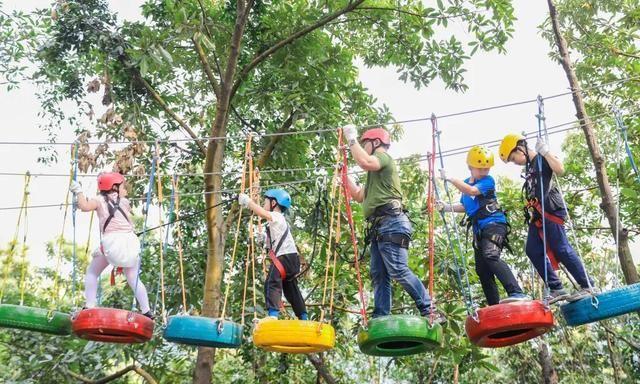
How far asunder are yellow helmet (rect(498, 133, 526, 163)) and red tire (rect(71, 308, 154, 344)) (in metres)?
2.59

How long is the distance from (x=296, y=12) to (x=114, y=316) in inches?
164

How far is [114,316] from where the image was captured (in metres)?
4.09

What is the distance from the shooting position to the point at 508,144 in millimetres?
4254

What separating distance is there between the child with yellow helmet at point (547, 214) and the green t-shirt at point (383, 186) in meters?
0.73

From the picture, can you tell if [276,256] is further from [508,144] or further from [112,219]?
[508,144]

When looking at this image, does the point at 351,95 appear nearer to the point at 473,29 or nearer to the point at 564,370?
the point at 473,29

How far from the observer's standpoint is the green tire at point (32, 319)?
428 cm

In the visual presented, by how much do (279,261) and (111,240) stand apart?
46.9 inches

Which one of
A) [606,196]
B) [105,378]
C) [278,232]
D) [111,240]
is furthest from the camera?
[105,378]

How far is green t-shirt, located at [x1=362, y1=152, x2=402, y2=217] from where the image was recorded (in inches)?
168

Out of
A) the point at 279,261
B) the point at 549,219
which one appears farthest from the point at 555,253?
the point at 279,261

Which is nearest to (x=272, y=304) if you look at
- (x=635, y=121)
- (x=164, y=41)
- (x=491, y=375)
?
(x=164, y=41)

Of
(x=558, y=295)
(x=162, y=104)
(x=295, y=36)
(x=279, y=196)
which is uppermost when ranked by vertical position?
(x=295, y=36)

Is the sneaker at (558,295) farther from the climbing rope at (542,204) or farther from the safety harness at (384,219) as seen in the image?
the safety harness at (384,219)
